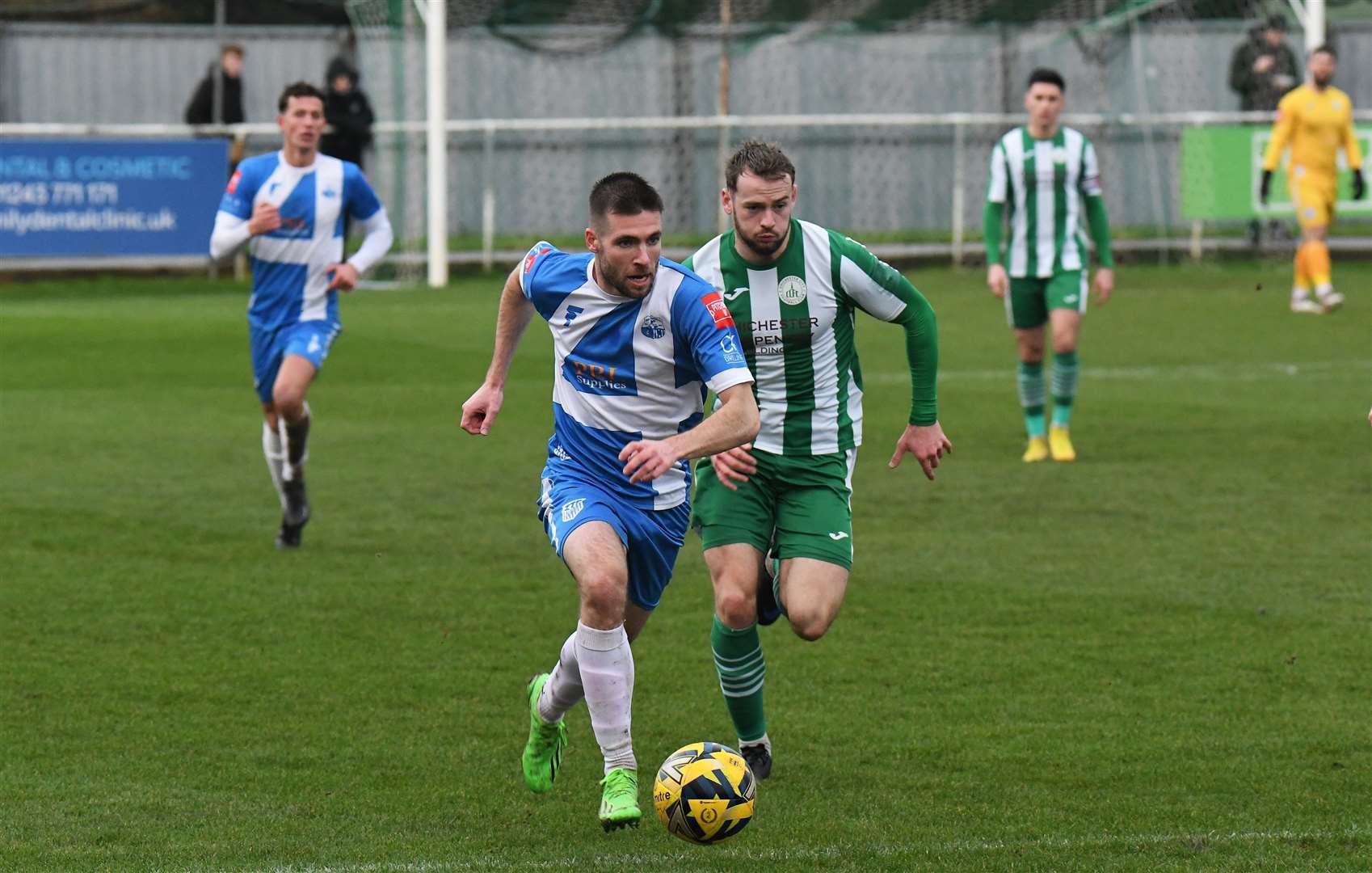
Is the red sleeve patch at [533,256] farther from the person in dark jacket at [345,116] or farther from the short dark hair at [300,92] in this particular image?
the person in dark jacket at [345,116]

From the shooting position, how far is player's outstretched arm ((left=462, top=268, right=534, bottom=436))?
232 inches

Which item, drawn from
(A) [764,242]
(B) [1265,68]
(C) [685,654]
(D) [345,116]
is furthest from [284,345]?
(B) [1265,68]

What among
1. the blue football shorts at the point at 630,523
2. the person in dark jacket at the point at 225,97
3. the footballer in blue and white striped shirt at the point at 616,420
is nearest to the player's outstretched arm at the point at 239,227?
the footballer in blue and white striped shirt at the point at 616,420

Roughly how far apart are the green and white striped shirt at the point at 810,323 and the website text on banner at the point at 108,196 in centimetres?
1556

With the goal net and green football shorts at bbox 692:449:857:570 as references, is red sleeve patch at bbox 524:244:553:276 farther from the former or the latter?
the goal net

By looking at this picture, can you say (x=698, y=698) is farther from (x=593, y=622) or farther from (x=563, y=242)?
(x=563, y=242)

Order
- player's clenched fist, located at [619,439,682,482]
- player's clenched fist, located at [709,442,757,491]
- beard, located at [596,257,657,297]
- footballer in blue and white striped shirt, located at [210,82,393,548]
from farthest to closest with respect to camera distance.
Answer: footballer in blue and white striped shirt, located at [210,82,393,548] → player's clenched fist, located at [709,442,757,491] → beard, located at [596,257,657,297] → player's clenched fist, located at [619,439,682,482]

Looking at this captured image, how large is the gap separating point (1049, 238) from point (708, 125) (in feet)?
39.1

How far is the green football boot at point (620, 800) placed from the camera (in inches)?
204

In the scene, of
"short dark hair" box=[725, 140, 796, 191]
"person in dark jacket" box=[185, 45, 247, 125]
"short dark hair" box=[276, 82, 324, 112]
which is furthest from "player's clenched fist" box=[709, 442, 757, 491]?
"person in dark jacket" box=[185, 45, 247, 125]

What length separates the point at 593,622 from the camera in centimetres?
546

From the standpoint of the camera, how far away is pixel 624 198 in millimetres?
5348

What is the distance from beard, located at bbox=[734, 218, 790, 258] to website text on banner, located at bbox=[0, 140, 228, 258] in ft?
51.4

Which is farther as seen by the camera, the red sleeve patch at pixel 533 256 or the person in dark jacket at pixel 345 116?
the person in dark jacket at pixel 345 116
